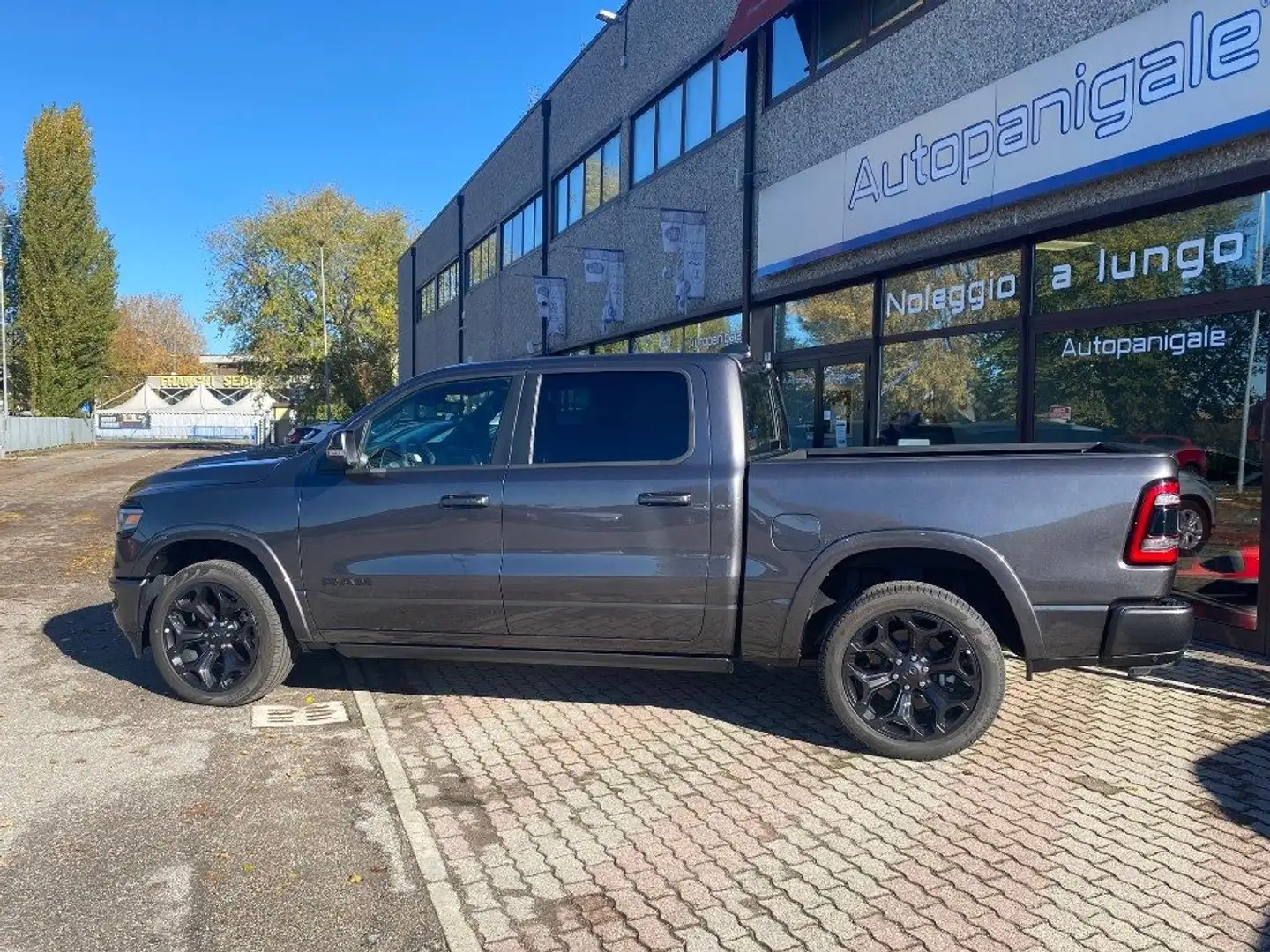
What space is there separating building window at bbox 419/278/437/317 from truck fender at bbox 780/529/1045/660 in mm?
31242

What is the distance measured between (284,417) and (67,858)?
197 ft

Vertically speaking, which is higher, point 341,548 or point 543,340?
point 543,340

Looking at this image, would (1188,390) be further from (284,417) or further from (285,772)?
(284,417)

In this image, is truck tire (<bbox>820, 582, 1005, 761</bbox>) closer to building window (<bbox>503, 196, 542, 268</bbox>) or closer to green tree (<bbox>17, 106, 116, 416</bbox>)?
building window (<bbox>503, 196, 542, 268</bbox>)

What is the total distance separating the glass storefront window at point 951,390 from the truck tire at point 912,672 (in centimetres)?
409

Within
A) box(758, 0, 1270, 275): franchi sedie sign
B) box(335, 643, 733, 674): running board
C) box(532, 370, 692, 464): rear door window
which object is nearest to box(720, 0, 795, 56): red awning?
box(758, 0, 1270, 275): franchi sedie sign

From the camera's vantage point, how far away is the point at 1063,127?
23.2ft

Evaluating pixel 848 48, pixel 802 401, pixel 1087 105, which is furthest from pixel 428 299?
pixel 1087 105

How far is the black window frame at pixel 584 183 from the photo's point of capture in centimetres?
1628

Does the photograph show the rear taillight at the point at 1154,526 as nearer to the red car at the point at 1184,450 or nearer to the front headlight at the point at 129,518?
the red car at the point at 1184,450

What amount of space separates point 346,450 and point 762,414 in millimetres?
2144

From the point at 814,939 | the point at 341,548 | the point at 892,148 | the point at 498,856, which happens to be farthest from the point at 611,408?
the point at 892,148

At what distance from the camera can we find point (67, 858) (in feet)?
11.4

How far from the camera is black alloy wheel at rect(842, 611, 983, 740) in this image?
4.34 m
